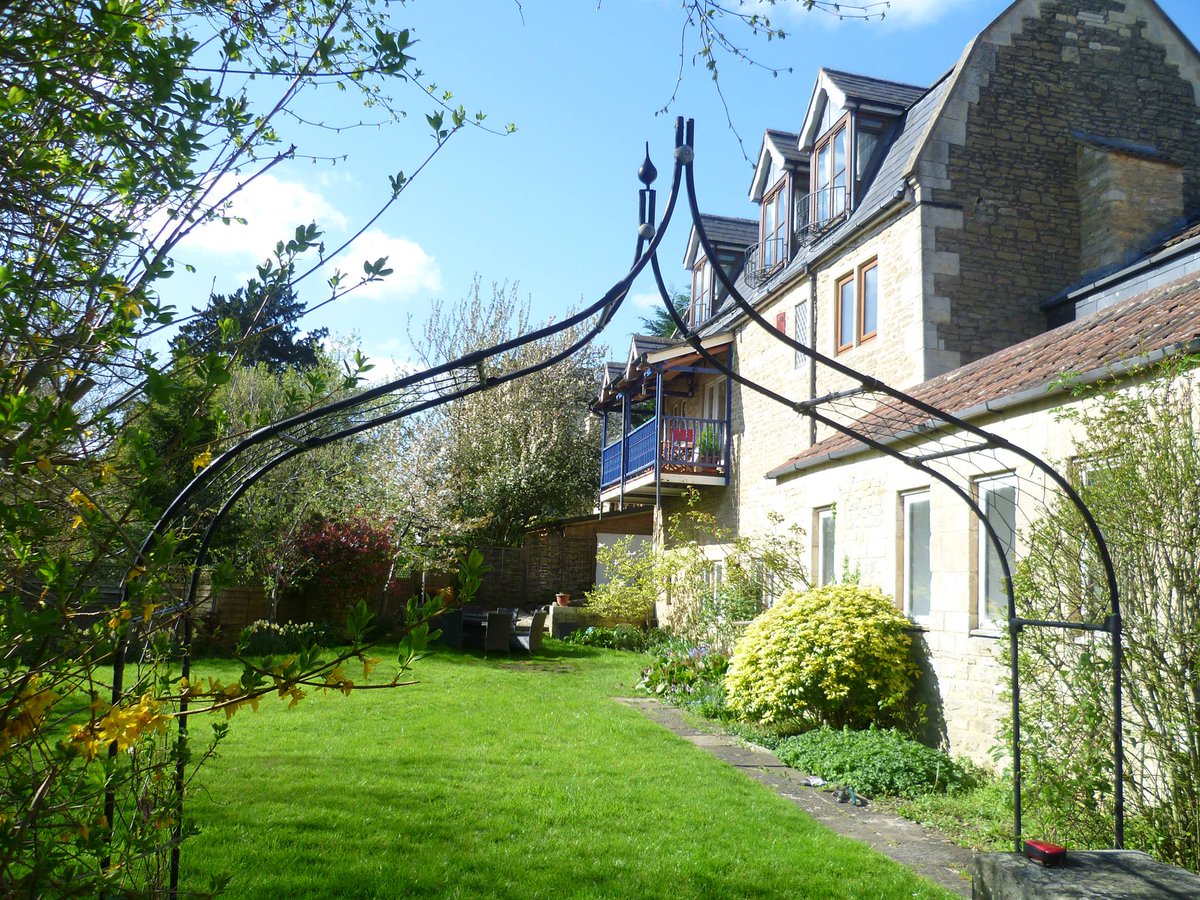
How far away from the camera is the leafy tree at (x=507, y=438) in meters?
25.3

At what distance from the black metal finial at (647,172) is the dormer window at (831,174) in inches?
447

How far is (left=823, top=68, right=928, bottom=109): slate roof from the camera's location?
14602 mm

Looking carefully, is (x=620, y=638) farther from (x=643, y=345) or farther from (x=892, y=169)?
(x=892, y=169)

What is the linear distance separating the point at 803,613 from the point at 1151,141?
9.28m

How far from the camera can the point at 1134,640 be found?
18.0ft

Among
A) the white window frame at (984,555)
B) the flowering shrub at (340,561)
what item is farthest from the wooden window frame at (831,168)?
the flowering shrub at (340,561)

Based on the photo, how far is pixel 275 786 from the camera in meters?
6.94

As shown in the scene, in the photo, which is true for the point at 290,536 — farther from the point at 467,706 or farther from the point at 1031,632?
the point at 1031,632

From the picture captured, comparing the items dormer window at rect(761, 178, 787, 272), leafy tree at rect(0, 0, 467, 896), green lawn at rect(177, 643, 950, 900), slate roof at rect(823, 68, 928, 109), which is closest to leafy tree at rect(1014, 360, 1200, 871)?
green lawn at rect(177, 643, 950, 900)

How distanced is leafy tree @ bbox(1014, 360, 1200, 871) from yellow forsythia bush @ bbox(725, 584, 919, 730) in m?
2.89

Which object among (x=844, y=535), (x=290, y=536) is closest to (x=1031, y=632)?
(x=844, y=535)

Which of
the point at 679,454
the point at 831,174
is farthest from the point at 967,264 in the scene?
the point at 679,454

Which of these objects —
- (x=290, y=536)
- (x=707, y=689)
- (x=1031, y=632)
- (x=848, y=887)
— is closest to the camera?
(x=848, y=887)

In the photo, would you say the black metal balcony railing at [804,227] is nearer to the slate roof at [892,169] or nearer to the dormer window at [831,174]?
the dormer window at [831,174]
